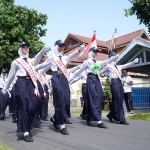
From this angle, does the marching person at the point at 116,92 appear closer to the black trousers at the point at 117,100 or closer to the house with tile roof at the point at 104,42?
the black trousers at the point at 117,100

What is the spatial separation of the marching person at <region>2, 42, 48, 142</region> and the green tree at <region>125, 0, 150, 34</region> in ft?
33.9

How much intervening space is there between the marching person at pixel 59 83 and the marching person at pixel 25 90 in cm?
53

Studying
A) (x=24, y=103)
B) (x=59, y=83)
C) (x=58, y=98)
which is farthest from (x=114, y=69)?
(x=24, y=103)

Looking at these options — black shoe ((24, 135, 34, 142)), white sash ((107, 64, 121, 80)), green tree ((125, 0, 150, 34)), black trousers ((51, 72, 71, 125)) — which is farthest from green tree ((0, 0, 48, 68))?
black shoe ((24, 135, 34, 142))

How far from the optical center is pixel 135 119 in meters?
9.12

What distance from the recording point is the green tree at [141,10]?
571 inches

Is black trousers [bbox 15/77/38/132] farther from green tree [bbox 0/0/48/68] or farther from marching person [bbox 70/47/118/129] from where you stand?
green tree [bbox 0/0/48/68]

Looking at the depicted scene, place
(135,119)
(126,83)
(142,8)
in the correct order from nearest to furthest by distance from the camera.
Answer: (135,119) < (126,83) < (142,8)

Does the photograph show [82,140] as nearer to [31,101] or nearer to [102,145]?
[102,145]

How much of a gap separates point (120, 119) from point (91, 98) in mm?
1151

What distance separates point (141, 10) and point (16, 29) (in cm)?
930

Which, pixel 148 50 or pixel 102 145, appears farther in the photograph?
pixel 148 50

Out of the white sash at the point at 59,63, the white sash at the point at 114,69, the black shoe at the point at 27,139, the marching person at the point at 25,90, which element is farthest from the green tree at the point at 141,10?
the black shoe at the point at 27,139

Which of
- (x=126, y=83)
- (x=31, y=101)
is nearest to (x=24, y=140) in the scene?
(x=31, y=101)
